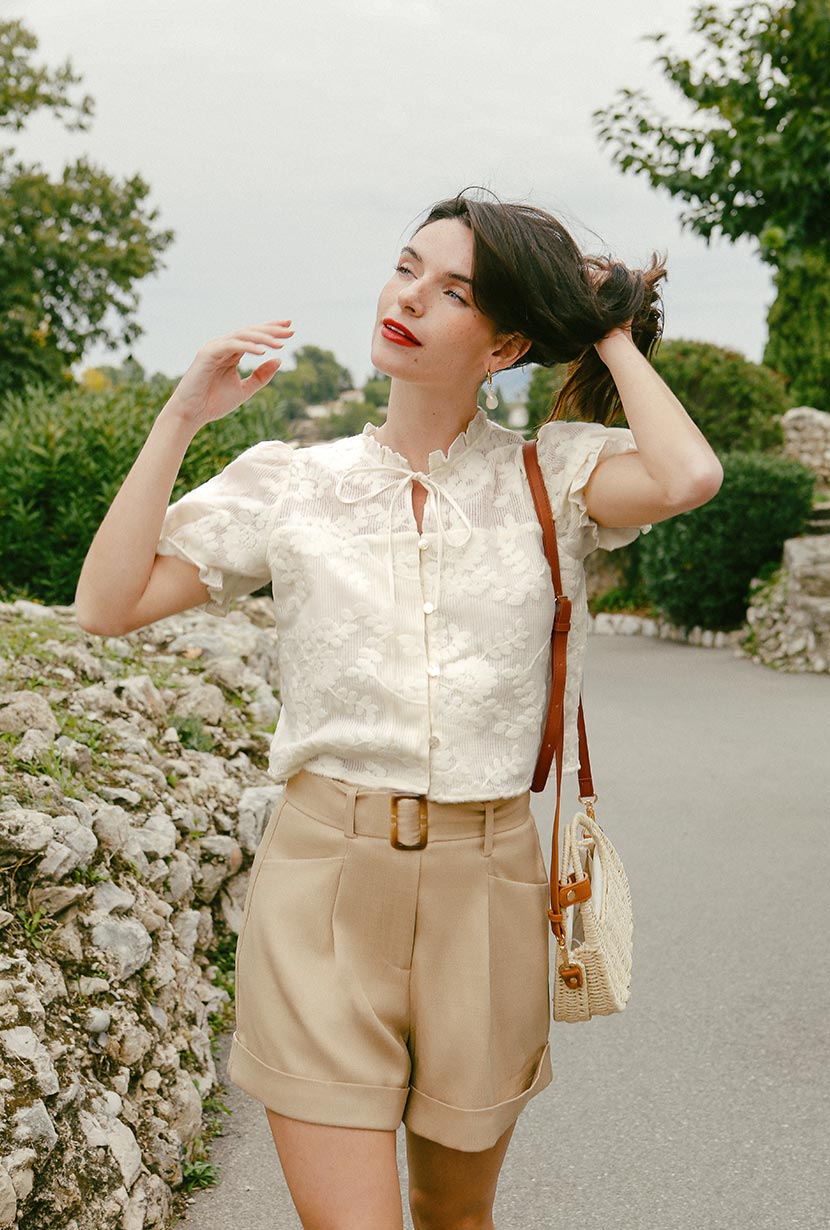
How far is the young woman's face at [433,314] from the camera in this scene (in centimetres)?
210

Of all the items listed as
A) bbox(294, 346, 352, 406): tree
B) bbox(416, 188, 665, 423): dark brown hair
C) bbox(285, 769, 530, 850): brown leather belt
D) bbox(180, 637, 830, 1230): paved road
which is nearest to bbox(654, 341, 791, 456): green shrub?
bbox(180, 637, 830, 1230): paved road

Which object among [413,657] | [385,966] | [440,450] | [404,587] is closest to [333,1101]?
[385,966]

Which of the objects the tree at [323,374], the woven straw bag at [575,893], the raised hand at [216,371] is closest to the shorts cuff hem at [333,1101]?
the woven straw bag at [575,893]

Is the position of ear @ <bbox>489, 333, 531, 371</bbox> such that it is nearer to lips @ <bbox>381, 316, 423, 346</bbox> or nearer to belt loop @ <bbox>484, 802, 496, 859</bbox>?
lips @ <bbox>381, 316, 423, 346</bbox>

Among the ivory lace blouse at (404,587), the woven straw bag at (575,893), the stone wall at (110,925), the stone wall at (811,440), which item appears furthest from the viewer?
the stone wall at (811,440)

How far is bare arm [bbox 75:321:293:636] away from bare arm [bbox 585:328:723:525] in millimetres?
546

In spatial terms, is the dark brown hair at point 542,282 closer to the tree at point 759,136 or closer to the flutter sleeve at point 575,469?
the flutter sleeve at point 575,469

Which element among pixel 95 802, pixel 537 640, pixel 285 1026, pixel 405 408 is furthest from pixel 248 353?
pixel 95 802

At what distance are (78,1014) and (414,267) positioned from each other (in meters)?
1.91

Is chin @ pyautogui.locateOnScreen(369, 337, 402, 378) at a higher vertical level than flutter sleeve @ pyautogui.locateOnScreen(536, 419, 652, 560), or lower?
higher

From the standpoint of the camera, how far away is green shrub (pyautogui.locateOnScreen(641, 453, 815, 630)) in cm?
1284

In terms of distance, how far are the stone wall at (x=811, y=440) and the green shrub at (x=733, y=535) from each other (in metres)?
5.21

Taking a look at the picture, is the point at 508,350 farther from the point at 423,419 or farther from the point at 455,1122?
the point at 455,1122

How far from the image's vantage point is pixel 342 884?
6.64 ft
